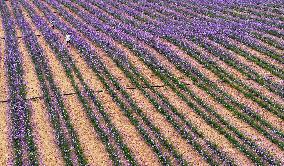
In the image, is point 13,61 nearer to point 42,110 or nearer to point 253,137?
point 42,110

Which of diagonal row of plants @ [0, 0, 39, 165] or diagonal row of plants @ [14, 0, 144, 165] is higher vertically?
diagonal row of plants @ [14, 0, 144, 165]

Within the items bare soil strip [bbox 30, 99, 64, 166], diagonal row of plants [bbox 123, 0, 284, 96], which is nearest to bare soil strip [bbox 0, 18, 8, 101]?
bare soil strip [bbox 30, 99, 64, 166]

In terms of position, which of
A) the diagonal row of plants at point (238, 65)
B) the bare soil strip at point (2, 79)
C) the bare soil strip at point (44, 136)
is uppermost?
the diagonal row of plants at point (238, 65)

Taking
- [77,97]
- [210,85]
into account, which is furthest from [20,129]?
[210,85]

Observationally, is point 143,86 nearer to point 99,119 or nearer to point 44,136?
point 99,119

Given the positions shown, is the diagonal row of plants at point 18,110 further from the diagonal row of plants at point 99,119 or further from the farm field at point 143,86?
the diagonal row of plants at point 99,119

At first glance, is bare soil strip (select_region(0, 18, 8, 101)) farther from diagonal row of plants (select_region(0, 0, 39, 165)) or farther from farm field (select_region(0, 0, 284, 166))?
diagonal row of plants (select_region(0, 0, 39, 165))

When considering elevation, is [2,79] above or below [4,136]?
below

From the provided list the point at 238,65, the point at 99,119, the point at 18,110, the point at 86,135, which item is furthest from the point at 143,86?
the point at 18,110

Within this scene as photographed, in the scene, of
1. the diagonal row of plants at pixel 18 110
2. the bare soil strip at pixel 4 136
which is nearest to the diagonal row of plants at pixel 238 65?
the diagonal row of plants at pixel 18 110
